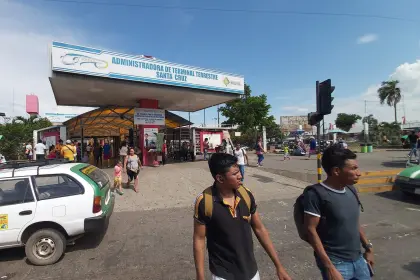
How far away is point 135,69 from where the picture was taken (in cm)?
1284

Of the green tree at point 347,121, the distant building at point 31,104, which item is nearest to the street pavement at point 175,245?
the distant building at point 31,104

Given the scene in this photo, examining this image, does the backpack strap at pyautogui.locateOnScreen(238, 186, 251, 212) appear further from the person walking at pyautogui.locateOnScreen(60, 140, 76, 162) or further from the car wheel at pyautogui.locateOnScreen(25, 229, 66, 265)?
the person walking at pyautogui.locateOnScreen(60, 140, 76, 162)

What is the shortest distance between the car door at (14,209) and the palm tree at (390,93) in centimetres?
5806

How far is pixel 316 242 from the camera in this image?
2.10 metres

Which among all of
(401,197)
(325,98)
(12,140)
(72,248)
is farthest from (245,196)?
(12,140)

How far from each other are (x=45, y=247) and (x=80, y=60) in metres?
8.98

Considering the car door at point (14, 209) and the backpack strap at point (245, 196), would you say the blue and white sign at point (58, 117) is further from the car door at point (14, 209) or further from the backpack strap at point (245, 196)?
the backpack strap at point (245, 196)

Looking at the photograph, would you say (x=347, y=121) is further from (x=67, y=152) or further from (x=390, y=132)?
(x=67, y=152)

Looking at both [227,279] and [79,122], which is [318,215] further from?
[79,122]

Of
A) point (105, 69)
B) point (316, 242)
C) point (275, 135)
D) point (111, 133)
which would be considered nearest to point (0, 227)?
point (316, 242)

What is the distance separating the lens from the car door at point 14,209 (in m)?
4.32

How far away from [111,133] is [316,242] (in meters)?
27.7

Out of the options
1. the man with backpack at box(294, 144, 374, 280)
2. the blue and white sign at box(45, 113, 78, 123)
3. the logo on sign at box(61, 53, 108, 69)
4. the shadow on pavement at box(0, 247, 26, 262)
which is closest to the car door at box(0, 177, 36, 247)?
the shadow on pavement at box(0, 247, 26, 262)

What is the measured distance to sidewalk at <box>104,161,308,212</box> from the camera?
8430 millimetres
